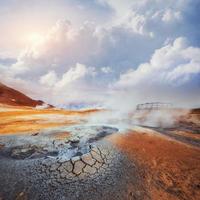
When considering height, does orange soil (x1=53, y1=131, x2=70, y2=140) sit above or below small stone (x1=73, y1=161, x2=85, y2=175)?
above

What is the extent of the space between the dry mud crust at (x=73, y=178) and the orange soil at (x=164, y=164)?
257 millimetres

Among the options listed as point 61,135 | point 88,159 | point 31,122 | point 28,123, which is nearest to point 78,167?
point 88,159

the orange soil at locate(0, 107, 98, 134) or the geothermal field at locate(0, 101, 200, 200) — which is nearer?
the geothermal field at locate(0, 101, 200, 200)

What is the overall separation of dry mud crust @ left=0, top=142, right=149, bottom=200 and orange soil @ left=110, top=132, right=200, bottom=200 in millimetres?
257

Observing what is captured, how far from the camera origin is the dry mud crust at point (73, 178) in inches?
118

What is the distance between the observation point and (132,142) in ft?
16.0

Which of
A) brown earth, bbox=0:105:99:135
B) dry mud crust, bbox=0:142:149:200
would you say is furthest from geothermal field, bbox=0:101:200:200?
brown earth, bbox=0:105:99:135

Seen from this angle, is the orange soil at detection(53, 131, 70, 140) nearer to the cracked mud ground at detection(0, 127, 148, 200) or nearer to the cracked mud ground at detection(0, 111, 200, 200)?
the cracked mud ground at detection(0, 111, 200, 200)

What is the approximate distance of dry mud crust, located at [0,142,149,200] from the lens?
9.80ft

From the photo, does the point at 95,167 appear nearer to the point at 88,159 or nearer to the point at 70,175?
the point at 88,159

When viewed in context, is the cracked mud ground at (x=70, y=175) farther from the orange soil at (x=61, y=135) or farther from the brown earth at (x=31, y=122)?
the brown earth at (x=31, y=122)

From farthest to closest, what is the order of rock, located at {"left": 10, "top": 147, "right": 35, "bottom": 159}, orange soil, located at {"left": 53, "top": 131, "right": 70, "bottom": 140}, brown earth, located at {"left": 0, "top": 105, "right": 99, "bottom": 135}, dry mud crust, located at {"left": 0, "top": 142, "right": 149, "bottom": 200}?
1. brown earth, located at {"left": 0, "top": 105, "right": 99, "bottom": 135}
2. orange soil, located at {"left": 53, "top": 131, "right": 70, "bottom": 140}
3. rock, located at {"left": 10, "top": 147, "right": 35, "bottom": 159}
4. dry mud crust, located at {"left": 0, "top": 142, "right": 149, "bottom": 200}

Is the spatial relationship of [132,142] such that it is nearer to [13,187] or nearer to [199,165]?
[199,165]

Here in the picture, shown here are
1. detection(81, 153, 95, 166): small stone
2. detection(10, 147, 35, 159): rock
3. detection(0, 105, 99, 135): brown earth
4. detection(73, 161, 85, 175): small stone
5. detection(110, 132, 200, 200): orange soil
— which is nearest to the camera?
detection(110, 132, 200, 200): orange soil
